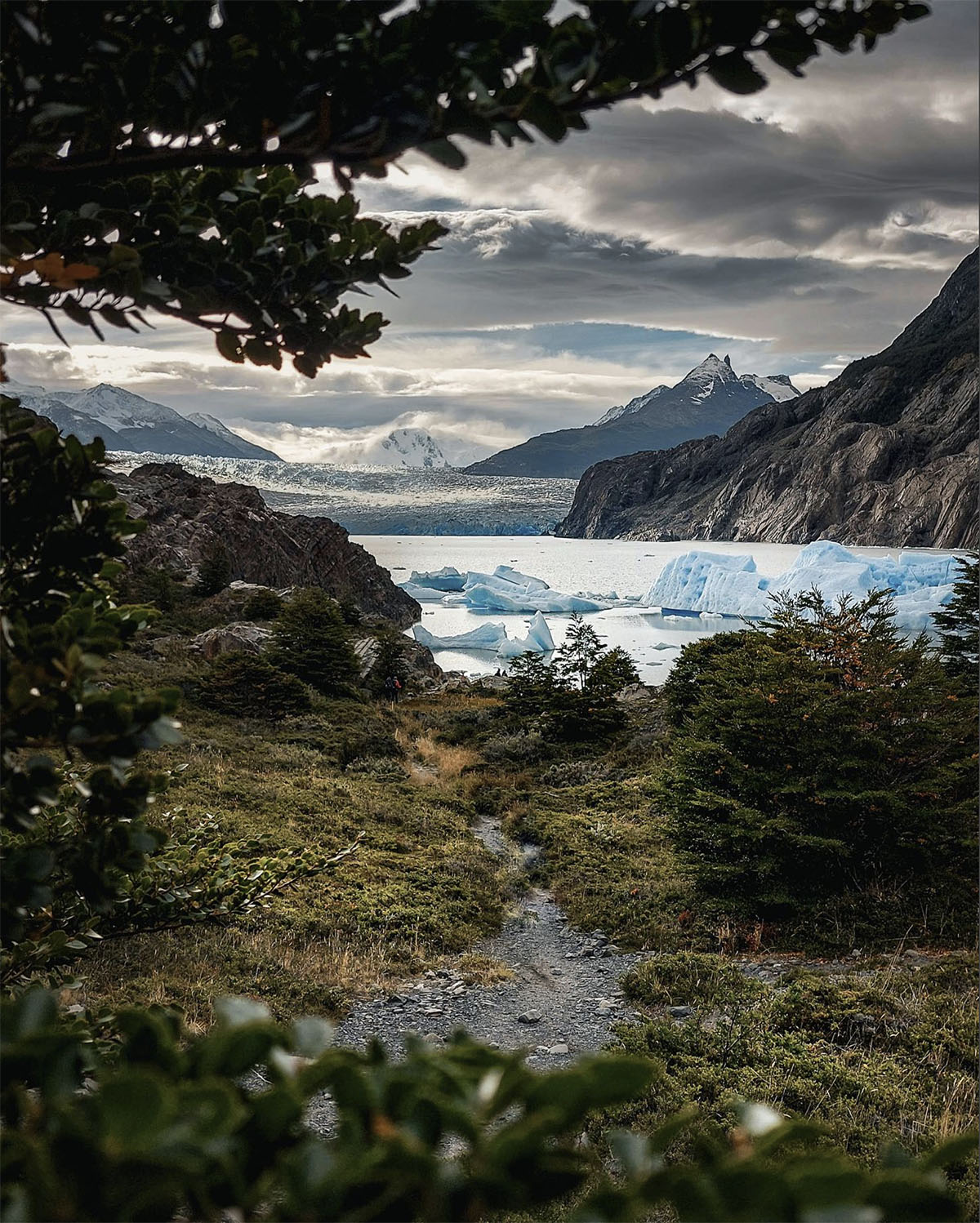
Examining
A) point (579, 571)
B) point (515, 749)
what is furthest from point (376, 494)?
point (579, 571)

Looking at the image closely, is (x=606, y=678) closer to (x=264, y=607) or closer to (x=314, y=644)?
(x=314, y=644)

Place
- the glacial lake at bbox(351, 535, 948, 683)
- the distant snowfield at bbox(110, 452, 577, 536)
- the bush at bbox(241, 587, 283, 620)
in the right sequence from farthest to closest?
the distant snowfield at bbox(110, 452, 577, 536)
the glacial lake at bbox(351, 535, 948, 683)
the bush at bbox(241, 587, 283, 620)

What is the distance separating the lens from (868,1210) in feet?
2.19

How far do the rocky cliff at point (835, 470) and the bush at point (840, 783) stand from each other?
49.0 meters

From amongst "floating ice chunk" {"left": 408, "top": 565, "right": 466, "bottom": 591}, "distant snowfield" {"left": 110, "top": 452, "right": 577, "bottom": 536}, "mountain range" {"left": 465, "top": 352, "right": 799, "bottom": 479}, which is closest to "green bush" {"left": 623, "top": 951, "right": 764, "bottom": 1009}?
"distant snowfield" {"left": 110, "top": 452, "right": 577, "bottom": 536}

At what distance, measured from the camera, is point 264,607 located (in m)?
26.9

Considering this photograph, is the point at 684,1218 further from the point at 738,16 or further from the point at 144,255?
the point at 144,255

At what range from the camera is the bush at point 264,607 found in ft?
88.2

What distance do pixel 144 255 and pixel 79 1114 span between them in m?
1.67

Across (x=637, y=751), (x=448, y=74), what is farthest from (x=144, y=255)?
(x=637, y=751)

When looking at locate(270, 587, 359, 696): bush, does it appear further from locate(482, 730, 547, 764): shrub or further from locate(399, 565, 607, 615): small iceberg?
locate(399, 565, 607, 615): small iceberg

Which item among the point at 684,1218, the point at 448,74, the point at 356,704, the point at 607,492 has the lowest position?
the point at 356,704

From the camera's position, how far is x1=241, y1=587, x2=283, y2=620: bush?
88.2ft

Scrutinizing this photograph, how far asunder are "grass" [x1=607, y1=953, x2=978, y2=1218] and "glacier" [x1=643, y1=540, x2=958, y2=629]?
23.4 meters
